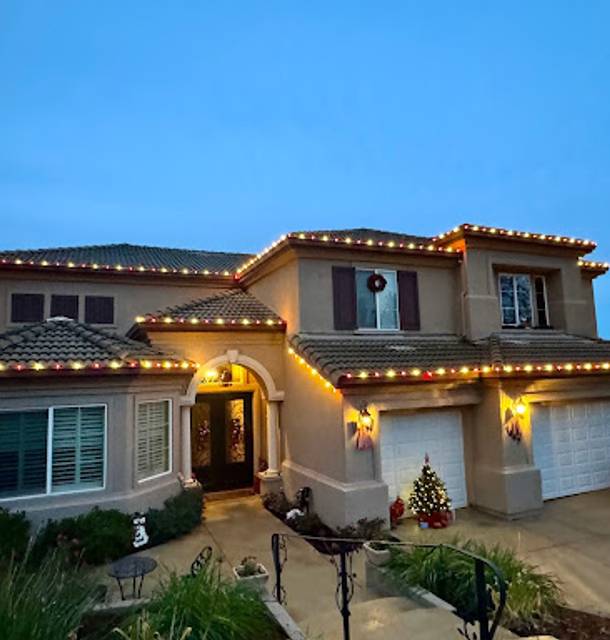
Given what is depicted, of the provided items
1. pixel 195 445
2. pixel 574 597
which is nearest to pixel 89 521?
pixel 195 445

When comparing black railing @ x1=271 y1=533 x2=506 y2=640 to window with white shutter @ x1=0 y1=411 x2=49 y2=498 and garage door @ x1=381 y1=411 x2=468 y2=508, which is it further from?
window with white shutter @ x1=0 y1=411 x2=49 y2=498

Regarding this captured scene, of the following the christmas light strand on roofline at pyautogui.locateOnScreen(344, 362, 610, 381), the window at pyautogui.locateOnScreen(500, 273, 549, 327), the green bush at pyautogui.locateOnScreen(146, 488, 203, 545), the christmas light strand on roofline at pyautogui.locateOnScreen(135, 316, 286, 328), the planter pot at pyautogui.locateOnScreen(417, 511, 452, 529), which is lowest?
the planter pot at pyautogui.locateOnScreen(417, 511, 452, 529)

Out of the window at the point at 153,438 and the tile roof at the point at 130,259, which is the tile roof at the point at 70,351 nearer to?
the window at the point at 153,438

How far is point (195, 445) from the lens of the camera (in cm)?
1309

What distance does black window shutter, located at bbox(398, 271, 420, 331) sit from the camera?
12680 mm

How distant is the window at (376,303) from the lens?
40.3 feet

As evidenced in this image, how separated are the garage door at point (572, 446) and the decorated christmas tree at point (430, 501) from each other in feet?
9.53

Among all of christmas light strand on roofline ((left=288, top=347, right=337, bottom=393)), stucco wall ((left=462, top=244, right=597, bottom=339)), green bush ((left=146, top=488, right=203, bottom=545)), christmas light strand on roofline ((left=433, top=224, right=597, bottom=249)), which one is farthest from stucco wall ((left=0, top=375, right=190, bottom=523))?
christmas light strand on roofline ((left=433, top=224, right=597, bottom=249))

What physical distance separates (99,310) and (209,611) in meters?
Result: 11.2

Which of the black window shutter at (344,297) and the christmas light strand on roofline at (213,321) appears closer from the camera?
the christmas light strand on roofline at (213,321)

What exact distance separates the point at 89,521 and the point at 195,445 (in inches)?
178

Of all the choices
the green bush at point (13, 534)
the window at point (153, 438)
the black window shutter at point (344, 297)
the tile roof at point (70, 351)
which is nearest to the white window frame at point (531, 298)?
the black window shutter at point (344, 297)

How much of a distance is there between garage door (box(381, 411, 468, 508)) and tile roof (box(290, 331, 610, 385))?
122 centimetres

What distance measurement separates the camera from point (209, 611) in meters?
4.72
